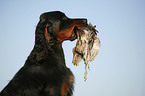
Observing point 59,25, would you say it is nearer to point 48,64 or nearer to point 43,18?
point 43,18

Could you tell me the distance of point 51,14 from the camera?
4039mm

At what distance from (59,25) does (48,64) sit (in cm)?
84

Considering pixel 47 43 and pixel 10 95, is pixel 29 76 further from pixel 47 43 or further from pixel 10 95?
pixel 47 43

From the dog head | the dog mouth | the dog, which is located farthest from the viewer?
the dog mouth

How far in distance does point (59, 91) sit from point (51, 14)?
162 cm

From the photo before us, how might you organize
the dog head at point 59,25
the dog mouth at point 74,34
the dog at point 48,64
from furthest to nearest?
1. the dog mouth at point 74,34
2. the dog head at point 59,25
3. the dog at point 48,64

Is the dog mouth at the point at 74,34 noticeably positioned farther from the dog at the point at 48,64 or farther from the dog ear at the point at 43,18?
the dog ear at the point at 43,18

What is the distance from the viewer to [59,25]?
3.92 m

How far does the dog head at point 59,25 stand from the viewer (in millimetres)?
3740

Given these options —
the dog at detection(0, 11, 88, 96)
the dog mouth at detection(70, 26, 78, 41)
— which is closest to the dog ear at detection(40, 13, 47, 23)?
the dog at detection(0, 11, 88, 96)

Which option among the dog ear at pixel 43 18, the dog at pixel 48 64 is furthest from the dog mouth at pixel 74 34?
the dog ear at pixel 43 18

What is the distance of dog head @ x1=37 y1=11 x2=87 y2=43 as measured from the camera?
147 inches

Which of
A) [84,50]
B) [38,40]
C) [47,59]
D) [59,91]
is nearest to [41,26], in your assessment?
[38,40]

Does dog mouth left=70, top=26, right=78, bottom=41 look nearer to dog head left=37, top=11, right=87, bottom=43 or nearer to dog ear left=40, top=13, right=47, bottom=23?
dog head left=37, top=11, right=87, bottom=43
